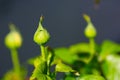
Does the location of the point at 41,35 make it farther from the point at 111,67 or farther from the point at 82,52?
the point at 82,52

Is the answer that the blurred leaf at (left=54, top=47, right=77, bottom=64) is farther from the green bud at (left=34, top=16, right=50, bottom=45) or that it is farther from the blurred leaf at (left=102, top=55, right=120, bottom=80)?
the green bud at (left=34, top=16, right=50, bottom=45)

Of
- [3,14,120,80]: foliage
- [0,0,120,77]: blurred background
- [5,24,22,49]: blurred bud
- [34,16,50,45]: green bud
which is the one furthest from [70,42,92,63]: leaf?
[0,0,120,77]: blurred background

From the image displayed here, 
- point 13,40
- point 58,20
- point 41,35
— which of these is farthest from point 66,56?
point 58,20

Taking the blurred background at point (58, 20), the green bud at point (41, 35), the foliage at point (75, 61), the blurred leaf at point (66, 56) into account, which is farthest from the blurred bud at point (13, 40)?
the blurred background at point (58, 20)

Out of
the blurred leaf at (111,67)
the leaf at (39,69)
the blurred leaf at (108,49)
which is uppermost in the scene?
the blurred leaf at (108,49)

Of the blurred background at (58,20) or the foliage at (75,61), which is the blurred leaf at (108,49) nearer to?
the foliage at (75,61)

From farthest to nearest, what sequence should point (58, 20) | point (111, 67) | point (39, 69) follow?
1. point (58, 20)
2. point (111, 67)
3. point (39, 69)
